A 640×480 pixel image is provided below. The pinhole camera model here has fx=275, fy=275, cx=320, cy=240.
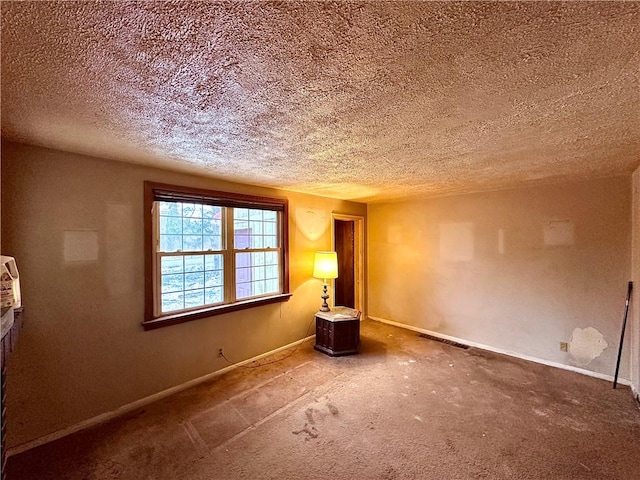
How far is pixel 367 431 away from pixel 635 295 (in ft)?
9.96

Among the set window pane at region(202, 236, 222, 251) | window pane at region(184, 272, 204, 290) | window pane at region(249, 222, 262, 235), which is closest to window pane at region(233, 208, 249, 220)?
window pane at region(249, 222, 262, 235)

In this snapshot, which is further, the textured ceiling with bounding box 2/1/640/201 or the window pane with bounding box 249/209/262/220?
the window pane with bounding box 249/209/262/220

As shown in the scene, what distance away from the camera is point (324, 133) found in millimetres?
1838

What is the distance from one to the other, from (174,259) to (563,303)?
178 inches

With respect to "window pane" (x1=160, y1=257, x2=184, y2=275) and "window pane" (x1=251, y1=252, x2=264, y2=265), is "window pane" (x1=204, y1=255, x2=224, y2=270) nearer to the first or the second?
"window pane" (x1=160, y1=257, x2=184, y2=275)

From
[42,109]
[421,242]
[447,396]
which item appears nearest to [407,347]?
[447,396]

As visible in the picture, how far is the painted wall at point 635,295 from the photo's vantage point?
105 inches

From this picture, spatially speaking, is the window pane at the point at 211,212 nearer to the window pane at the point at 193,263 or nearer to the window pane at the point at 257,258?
the window pane at the point at 193,263

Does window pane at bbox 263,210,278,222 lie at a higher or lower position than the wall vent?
higher

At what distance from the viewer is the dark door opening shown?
5.44 m

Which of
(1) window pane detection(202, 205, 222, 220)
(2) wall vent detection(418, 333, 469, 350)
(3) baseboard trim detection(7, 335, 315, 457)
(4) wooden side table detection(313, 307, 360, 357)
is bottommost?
(2) wall vent detection(418, 333, 469, 350)

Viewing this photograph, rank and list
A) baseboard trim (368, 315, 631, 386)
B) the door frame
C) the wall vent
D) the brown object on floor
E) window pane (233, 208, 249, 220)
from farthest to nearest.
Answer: the door frame → the wall vent → window pane (233, 208, 249, 220) → baseboard trim (368, 315, 631, 386) → the brown object on floor

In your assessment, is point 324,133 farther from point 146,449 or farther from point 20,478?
point 20,478

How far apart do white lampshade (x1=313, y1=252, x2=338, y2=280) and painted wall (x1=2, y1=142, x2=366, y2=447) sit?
1.65 meters
